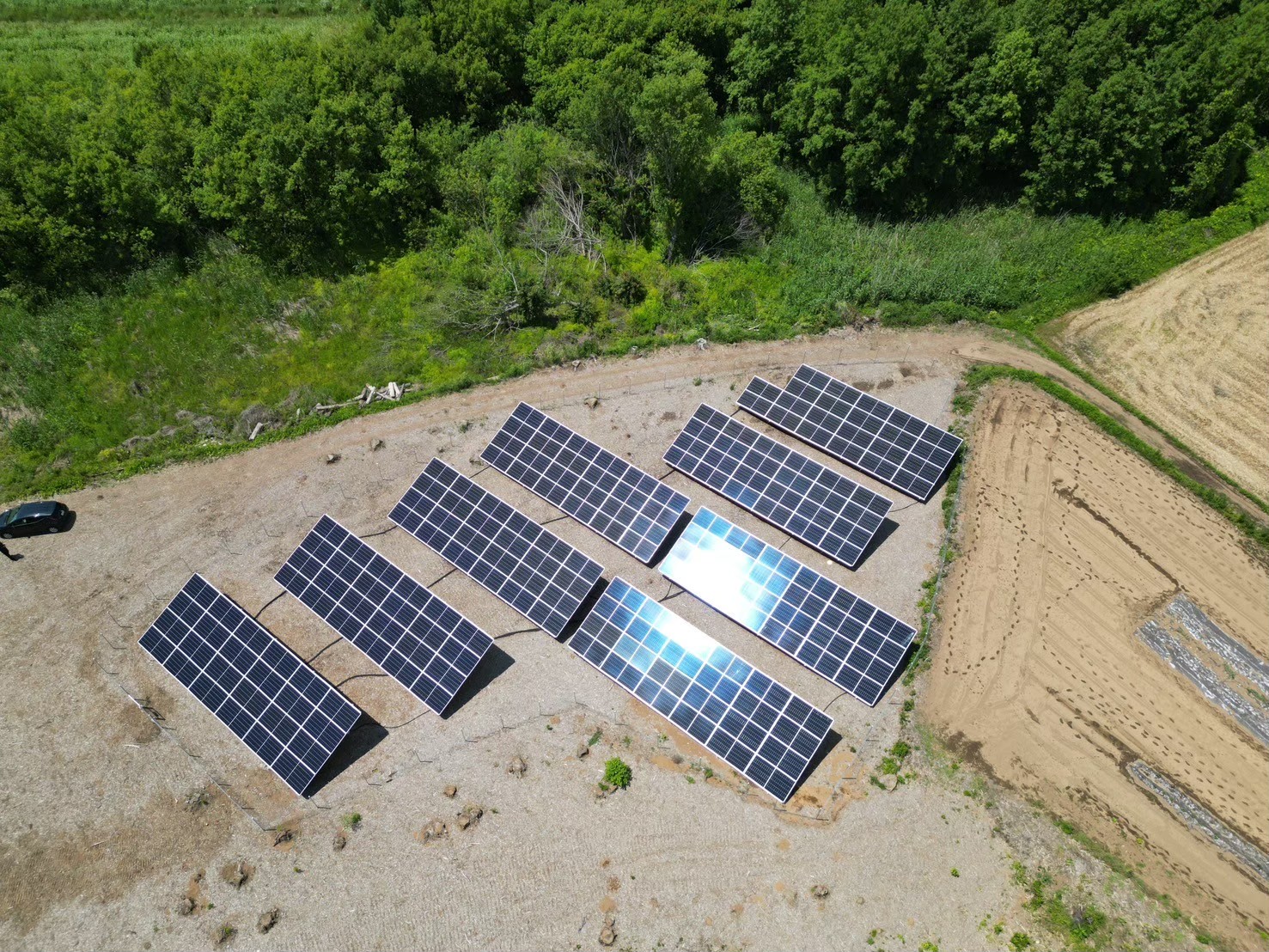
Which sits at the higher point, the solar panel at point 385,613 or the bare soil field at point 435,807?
the solar panel at point 385,613

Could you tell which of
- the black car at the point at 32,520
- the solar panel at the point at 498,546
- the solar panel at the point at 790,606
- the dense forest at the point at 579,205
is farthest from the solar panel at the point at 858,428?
the black car at the point at 32,520

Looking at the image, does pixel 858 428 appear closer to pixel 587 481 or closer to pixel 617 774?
pixel 587 481

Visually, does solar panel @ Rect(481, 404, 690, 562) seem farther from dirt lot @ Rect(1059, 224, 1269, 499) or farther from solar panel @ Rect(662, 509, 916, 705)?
dirt lot @ Rect(1059, 224, 1269, 499)

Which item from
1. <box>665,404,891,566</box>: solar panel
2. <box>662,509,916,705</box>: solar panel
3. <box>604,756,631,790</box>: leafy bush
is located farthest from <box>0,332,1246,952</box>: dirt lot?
<box>662,509,916,705</box>: solar panel

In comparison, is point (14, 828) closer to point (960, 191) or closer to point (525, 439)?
point (525, 439)

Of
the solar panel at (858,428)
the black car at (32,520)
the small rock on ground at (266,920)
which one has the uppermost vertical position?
the solar panel at (858,428)

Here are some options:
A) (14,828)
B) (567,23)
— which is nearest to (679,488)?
(14,828)

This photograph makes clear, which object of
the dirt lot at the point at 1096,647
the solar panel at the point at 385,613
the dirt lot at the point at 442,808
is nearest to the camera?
the dirt lot at the point at 442,808

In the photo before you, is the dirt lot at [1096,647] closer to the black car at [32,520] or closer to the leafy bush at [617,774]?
the leafy bush at [617,774]
